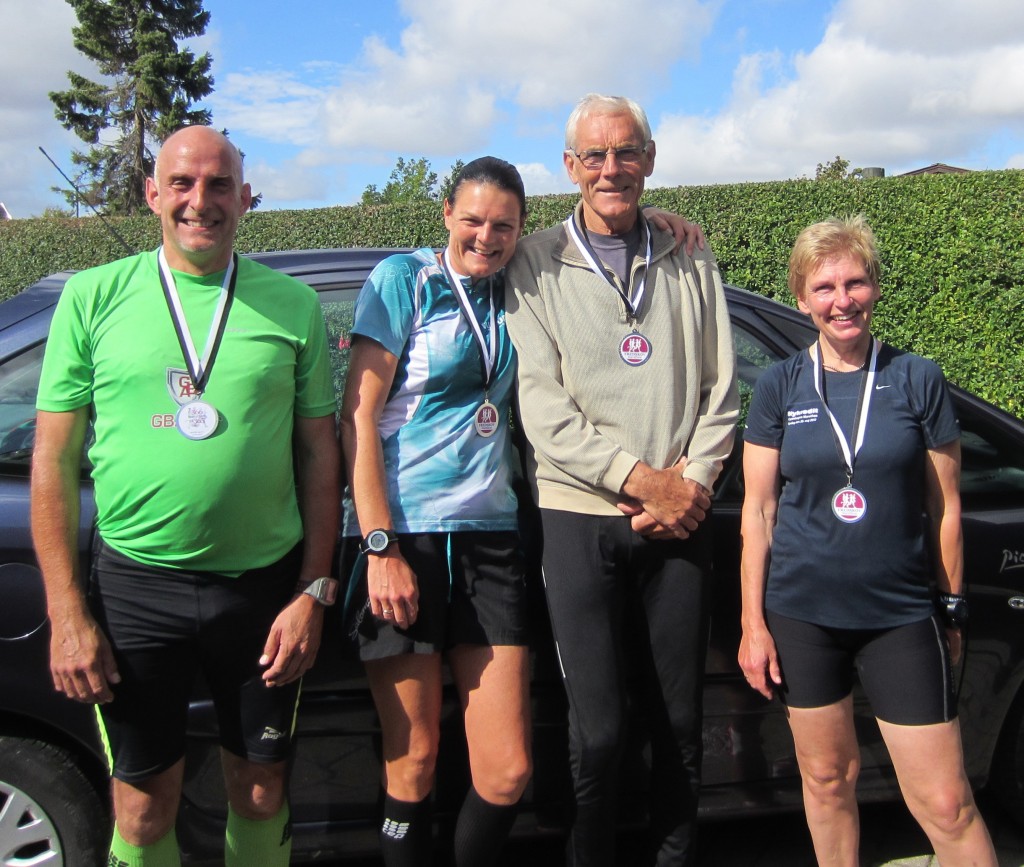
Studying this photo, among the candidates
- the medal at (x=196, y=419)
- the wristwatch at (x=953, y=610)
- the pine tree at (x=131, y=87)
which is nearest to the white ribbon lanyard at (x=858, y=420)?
the wristwatch at (x=953, y=610)

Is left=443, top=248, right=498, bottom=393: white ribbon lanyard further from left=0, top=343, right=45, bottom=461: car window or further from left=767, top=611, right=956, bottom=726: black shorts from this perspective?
left=0, top=343, right=45, bottom=461: car window

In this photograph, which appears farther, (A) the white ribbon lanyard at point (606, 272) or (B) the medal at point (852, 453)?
(A) the white ribbon lanyard at point (606, 272)

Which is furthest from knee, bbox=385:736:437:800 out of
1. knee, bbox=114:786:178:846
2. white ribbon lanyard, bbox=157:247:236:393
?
white ribbon lanyard, bbox=157:247:236:393

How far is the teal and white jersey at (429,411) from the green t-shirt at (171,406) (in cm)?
24

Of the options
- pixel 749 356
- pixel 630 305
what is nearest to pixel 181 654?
pixel 630 305

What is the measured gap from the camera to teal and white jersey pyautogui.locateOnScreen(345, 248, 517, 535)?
7.13ft

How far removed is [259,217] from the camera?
12641mm

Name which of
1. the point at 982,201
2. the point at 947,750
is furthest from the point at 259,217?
the point at 947,750

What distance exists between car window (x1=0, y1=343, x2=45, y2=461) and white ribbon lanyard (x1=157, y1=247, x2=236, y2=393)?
1.86ft

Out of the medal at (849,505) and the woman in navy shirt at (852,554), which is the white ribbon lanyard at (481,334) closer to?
the woman in navy shirt at (852,554)

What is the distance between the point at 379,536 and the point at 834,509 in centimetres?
106

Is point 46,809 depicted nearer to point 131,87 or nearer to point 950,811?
point 950,811

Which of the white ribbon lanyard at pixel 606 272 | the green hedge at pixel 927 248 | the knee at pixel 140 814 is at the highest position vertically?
the green hedge at pixel 927 248

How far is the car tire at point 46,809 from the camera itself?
2.25 meters
